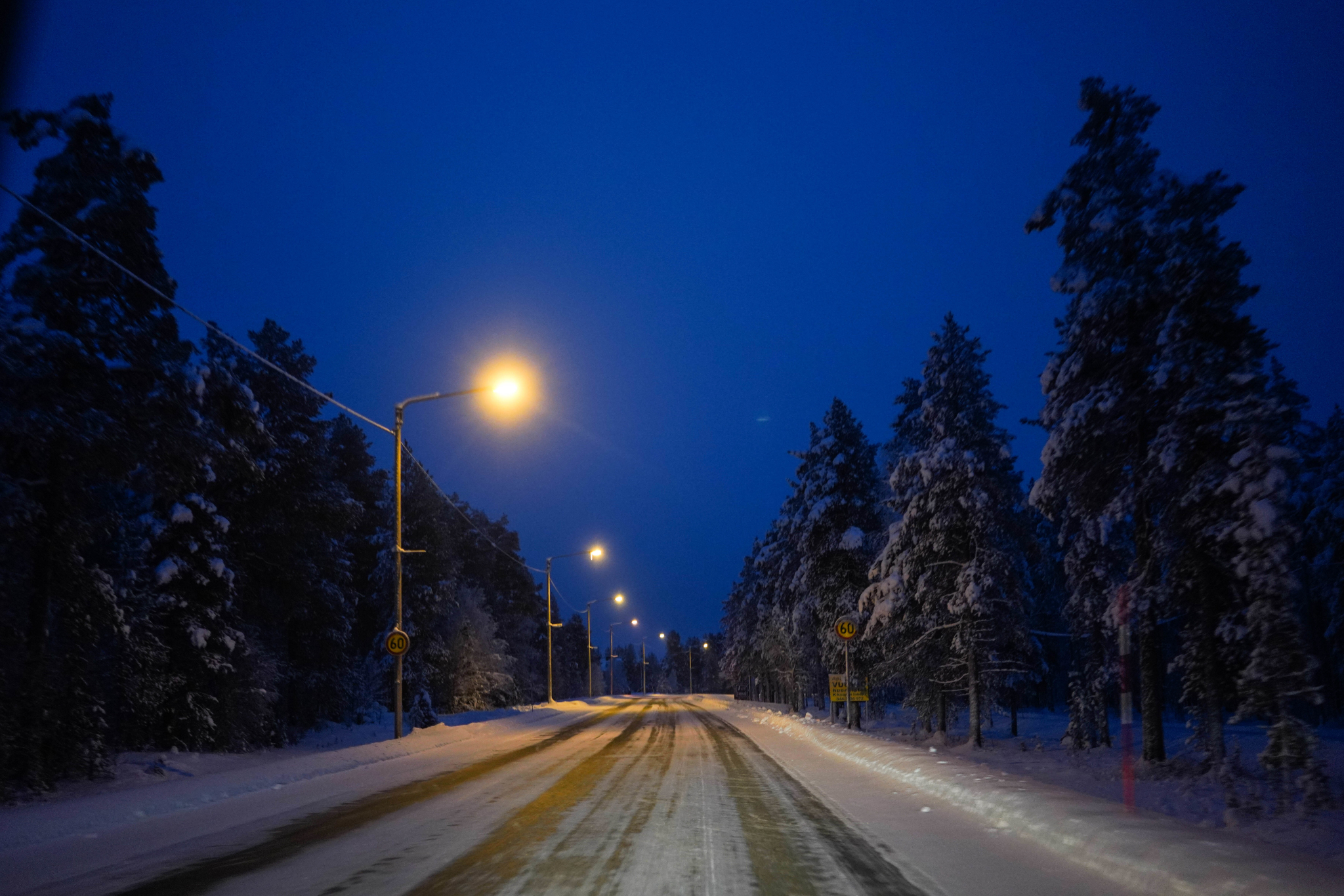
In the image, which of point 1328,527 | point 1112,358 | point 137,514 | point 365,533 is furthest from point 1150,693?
point 365,533

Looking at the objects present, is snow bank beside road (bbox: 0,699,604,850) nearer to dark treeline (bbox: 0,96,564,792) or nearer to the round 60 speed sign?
dark treeline (bbox: 0,96,564,792)

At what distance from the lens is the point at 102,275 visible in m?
17.1

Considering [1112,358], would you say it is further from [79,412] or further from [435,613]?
[435,613]

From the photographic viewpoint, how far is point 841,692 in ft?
85.9

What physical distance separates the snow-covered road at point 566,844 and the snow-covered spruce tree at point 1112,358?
809cm

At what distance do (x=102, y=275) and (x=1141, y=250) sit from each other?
21661mm

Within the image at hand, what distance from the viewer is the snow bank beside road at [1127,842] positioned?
5922mm

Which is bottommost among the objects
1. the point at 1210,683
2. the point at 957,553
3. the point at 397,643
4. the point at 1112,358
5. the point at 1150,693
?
the point at 1150,693

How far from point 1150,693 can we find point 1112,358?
24.7 feet

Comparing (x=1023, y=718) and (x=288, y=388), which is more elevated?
(x=288, y=388)

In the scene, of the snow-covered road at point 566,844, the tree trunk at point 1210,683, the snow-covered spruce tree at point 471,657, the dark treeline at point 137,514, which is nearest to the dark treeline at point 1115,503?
the tree trunk at point 1210,683

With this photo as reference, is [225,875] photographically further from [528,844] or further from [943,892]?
[943,892]

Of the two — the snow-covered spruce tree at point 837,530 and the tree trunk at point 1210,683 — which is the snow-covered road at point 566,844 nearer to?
the tree trunk at point 1210,683

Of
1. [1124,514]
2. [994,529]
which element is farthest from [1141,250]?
[994,529]
